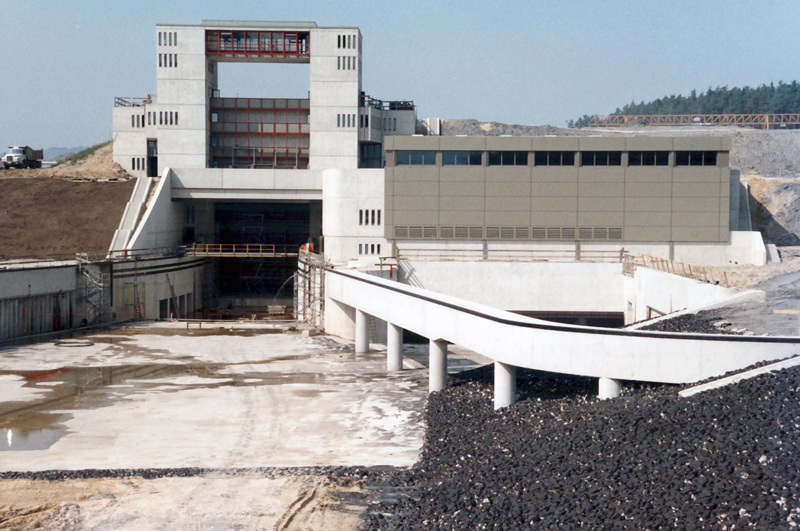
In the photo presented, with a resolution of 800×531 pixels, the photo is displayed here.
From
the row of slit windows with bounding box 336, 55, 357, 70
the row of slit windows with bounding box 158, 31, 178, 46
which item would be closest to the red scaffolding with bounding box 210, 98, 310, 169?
the row of slit windows with bounding box 336, 55, 357, 70

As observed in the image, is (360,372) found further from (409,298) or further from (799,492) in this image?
(799,492)

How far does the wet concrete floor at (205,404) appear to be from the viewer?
1903 cm

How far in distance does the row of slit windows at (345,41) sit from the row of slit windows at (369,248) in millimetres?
19100

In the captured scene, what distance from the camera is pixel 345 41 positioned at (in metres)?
60.3

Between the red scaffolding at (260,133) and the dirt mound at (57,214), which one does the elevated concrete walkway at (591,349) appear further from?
the red scaffolding at (260,133)

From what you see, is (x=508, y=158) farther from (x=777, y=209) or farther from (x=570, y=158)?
(x=777, y=209)

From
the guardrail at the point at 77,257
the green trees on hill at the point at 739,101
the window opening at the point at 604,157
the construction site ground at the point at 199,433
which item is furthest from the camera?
the green trees on hill at the point at 739,101

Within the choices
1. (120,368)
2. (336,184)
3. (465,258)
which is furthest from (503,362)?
(336,184)

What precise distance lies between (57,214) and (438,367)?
38700mm

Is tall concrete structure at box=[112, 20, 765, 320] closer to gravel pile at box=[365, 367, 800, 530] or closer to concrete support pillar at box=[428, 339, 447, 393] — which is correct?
concrete support pillar at box=[428, 339, 447, 393]

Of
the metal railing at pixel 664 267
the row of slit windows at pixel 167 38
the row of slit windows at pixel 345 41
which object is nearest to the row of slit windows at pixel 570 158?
the metal railing at pixel 664 267

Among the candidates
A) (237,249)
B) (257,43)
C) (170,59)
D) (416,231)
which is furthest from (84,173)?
(416,231)

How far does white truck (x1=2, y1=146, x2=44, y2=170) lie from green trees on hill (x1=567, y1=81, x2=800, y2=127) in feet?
376

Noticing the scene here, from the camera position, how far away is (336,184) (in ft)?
164
